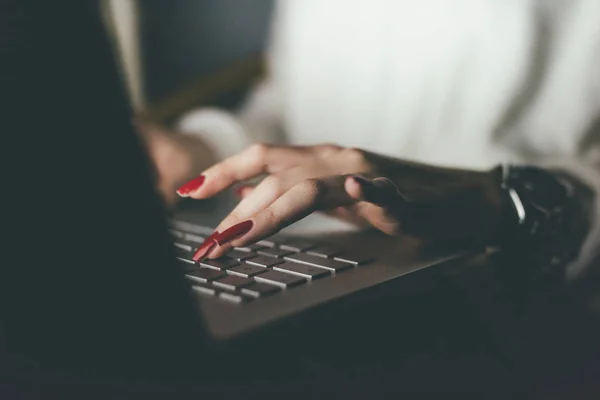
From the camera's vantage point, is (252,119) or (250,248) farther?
(252,119)

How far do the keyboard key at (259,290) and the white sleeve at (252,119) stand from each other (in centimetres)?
47

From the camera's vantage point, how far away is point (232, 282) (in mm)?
359

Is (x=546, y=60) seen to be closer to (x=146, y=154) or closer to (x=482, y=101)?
(x=482, y=101)

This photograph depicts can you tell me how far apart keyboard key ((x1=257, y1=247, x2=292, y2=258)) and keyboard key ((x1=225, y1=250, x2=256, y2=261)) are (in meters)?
0.01

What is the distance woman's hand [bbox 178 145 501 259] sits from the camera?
0.40 meters

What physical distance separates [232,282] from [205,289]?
0.02 meters

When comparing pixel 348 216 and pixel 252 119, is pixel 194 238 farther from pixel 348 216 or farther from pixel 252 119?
pixel 252 119

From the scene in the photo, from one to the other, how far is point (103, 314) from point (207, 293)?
0.09m

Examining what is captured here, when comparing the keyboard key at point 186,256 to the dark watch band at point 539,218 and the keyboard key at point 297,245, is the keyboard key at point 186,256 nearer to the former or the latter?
the keyboard key at point 297,245

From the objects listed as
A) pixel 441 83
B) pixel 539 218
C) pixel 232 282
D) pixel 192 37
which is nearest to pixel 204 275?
pixel 232 282

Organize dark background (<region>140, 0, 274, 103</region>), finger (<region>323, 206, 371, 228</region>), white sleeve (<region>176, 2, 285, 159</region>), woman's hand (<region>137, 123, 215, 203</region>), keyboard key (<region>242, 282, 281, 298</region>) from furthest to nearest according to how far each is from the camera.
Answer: dark background (<region>140, 0, 274, 103</region>), white sleeve (<region>176, 2, 285, 159</region>), woman's hand (<region>137, 123, 215, 203</region>), finger (<region>323, 206, 371, 228</region>), keyboard key (<region>242, 282, 281, 298</region>)

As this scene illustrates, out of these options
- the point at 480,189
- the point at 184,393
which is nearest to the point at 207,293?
the point at 184,393

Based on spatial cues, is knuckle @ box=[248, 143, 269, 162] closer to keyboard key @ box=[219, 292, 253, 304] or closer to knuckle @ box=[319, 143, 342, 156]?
knuckle @ box=[319, 143, 342, 156]

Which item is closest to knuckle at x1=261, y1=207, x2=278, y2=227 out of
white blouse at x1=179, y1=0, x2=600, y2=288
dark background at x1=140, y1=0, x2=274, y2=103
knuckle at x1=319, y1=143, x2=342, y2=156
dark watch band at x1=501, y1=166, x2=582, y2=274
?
knuckle at x1=319, y1=143, x2=342, y2=156
